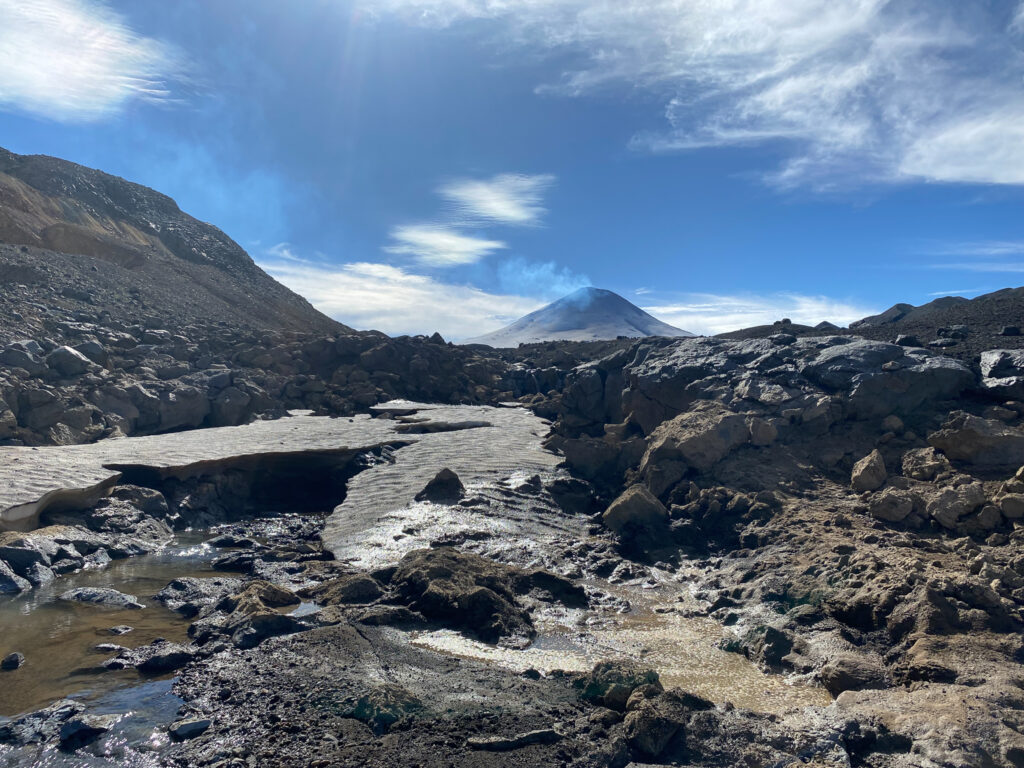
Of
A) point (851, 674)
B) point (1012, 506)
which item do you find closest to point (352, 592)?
point (851, 674)

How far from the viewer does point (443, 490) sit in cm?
1198

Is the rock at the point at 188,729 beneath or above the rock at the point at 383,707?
beneath

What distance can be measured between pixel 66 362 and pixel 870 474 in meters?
17.8

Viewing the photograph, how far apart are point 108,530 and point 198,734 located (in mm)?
6750

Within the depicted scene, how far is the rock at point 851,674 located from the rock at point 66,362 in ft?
Result: 57.4

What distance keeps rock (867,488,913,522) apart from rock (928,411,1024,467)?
1.12 meters

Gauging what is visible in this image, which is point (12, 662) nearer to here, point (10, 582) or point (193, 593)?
point (193, 593)

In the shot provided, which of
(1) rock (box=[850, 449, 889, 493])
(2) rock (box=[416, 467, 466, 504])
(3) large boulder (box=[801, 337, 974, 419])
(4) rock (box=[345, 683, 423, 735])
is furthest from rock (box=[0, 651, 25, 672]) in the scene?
(3) large boulder (box=[801, 337, 974, 419])

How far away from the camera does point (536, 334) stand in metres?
119

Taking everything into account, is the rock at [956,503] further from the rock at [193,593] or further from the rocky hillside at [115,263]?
the rocky hillside at [115,263]

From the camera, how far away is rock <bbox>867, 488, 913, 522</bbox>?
27.7 feet

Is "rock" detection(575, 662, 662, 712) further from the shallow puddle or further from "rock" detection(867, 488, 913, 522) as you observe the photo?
"rock" detection(867, 488, 913, 522)

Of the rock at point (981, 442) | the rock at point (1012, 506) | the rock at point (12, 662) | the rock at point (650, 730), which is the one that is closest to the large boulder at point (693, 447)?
the rock at point (981, 442)

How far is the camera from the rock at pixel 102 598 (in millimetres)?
8102
